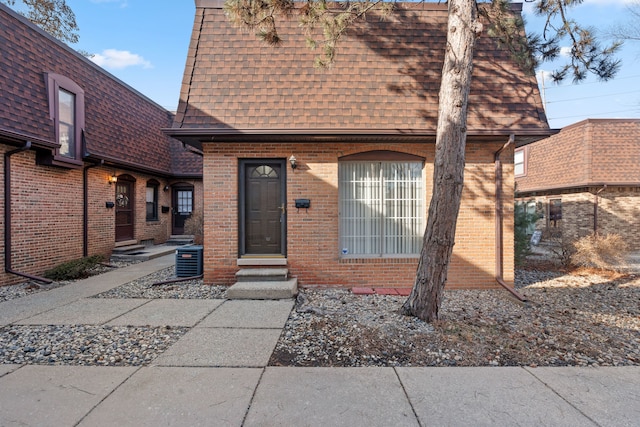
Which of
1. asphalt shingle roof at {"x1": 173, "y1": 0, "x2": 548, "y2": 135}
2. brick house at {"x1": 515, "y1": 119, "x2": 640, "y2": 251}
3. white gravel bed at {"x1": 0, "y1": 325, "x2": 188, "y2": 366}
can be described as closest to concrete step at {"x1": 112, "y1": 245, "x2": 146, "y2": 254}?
asphalt shingle roof at {"x1": 173, "y1": 0, "x2": 548, "y2": 135}

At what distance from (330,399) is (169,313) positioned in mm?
3221

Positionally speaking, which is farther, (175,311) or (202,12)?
(202,12)

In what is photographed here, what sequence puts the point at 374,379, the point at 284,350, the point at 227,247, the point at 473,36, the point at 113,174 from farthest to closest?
the point at 113,174 < the point at 227,247 < the point at 473,36 < the point at 284,350 < the point at 374,379

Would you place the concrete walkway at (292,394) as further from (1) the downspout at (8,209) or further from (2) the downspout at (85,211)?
(2) the downspout at (85,211)

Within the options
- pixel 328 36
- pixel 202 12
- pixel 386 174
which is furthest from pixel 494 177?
pixel 202 12

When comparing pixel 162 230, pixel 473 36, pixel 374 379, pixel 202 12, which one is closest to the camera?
pixel 374 379

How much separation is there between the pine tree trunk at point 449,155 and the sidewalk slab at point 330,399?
62.0 inches

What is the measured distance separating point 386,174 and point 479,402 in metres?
4.53

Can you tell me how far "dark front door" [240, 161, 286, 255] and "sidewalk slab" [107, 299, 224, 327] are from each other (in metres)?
1.50

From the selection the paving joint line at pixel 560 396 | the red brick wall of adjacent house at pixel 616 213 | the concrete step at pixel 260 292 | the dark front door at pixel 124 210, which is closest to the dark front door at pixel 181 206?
the dark front door at pixel 124 210

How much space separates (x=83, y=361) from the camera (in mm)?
3287

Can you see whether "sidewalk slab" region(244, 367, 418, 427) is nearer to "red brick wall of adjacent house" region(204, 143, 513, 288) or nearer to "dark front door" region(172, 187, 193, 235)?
"red brick wall of adjacent house" region(204, 143, 513, 288)

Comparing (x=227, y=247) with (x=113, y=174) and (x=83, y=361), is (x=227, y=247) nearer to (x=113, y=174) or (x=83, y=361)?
(x=83, y=361)

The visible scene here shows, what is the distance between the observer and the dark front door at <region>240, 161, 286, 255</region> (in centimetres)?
635
